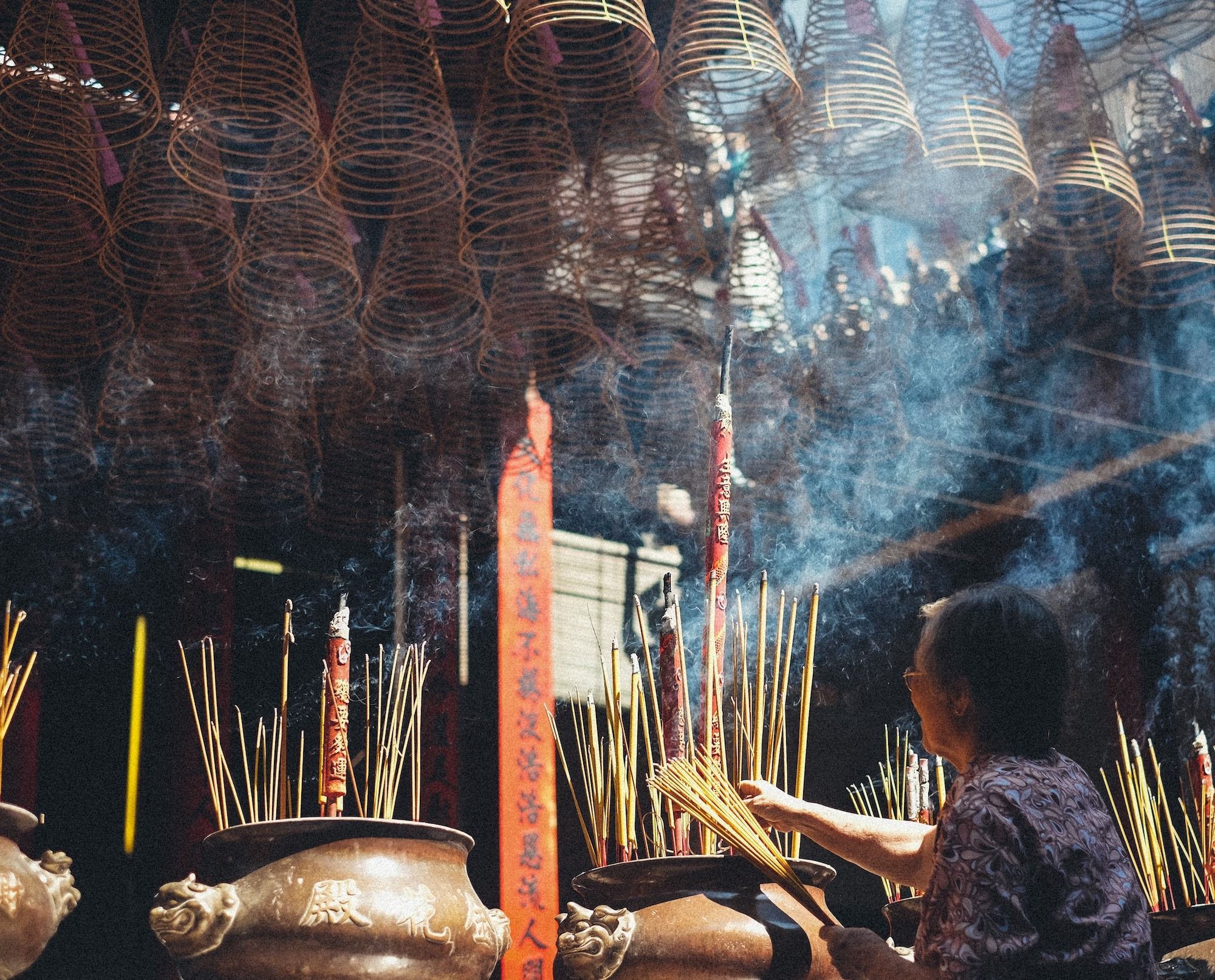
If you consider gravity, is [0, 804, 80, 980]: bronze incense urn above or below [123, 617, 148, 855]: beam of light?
below

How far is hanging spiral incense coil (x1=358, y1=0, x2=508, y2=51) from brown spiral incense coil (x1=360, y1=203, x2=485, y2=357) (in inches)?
15.2

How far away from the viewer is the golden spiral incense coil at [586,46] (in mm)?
2725

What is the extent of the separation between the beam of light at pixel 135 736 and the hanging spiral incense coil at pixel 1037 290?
7.65ft

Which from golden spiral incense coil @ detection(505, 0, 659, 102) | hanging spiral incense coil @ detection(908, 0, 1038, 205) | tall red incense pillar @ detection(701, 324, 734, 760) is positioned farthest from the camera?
hanging spiral incense coil @ detection(908, 0, 1038, 205)

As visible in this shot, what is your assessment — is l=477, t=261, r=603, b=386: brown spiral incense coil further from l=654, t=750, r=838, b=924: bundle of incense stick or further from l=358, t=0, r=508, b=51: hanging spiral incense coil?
l=654, t=750, r=838, b=924: bundle of incense stick

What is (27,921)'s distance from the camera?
1.88m

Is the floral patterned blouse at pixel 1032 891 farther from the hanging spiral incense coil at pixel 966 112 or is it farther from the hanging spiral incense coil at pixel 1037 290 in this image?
the hanging spiral incense coil at pixel 1037 290

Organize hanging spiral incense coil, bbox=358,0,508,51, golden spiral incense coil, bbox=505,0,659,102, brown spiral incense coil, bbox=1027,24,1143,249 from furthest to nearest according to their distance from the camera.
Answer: brown spiral incense coil, bbox=1027,24,1143,249 → hanging spiral incense coil, bbox=358,0,508,51 → golden spiral incense coil, bbox=505,0,659,102

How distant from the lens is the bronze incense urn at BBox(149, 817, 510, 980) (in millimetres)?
1850

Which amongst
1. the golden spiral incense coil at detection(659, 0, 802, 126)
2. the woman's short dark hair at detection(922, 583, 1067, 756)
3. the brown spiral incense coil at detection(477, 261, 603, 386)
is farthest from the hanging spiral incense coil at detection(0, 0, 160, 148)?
the woman's short dark hair at detection(922, 583, 1067, 756)

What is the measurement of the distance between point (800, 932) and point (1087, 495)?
2.76m

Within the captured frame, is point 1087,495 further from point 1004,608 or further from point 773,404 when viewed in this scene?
point 1004,608

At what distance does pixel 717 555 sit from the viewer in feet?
7.06

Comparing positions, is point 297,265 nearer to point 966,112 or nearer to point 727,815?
point 966,112
